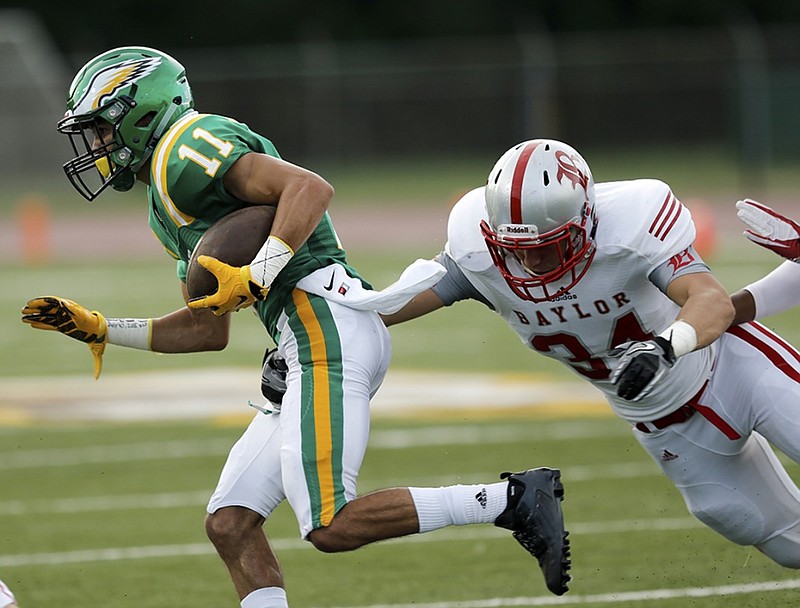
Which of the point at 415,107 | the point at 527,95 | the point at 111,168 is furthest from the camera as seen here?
the point at 415,107

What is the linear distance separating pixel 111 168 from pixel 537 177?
1315 mm

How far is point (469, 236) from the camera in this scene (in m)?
4.48

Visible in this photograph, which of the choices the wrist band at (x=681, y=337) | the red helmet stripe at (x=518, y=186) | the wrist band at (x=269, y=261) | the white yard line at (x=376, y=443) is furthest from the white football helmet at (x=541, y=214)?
the white yard line at (x=376, y=443)

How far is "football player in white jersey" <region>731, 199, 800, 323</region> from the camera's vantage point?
4488mm

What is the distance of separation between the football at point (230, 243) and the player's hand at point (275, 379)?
38 cm

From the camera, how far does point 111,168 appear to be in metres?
4.44

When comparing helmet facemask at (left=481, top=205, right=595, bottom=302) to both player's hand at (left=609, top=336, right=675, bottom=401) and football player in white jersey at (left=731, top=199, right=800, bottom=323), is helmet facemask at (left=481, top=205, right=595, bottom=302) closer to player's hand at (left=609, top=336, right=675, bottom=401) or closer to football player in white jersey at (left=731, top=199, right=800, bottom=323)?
player's hand at (left=609, top=336, right=675, bottom=401)

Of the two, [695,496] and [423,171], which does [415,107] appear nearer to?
[423,171]

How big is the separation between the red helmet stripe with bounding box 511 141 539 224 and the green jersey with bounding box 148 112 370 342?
0.57 metres

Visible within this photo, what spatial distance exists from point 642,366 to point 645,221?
61 cm

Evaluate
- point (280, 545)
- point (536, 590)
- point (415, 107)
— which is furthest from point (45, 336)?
point (415, 107)

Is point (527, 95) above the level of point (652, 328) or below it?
below

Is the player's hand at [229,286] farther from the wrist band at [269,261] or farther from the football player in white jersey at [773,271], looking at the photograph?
the football player in white jersey at [773,271]

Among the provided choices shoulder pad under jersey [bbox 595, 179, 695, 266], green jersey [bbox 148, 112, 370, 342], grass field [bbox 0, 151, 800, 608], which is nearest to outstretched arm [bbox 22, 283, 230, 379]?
green jersey [bbox 148, 112, 370, 342]
